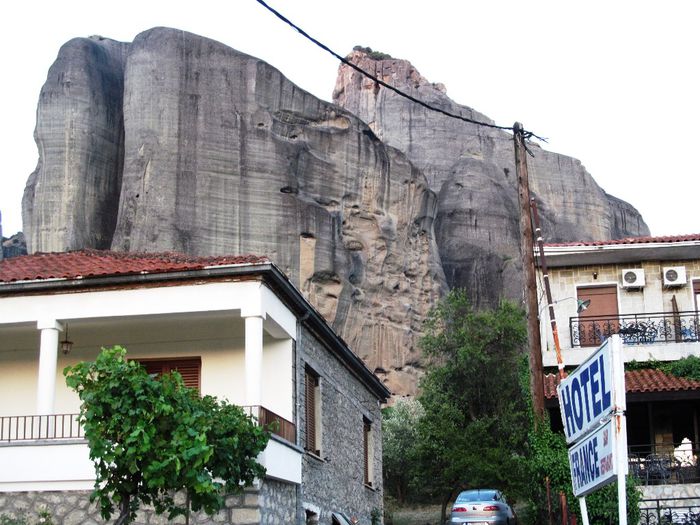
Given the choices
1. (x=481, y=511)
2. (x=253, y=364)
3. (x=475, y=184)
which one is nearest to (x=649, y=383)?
(x=481, y=511)

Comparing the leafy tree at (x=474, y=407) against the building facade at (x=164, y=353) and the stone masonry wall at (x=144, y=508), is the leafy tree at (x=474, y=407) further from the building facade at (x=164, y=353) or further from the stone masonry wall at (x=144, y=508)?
the stone masonry wall at (x=144, y=508)

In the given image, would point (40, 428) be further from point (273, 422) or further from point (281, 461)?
point (273, 422)

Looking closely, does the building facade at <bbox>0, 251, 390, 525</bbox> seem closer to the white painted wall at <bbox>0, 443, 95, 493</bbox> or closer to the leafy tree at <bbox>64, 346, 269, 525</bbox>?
the white painted wall at <bbox>0, 443, 95, 493</bbox>

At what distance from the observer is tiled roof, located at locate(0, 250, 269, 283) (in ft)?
48.8

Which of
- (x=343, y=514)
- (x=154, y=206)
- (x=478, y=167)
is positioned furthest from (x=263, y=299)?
(x=478, y=167)

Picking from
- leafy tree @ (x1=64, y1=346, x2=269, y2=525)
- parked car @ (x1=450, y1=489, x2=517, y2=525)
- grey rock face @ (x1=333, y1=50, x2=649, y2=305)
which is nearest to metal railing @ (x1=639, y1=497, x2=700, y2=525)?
parked car @ (x1=450, y1=489, x2=517, y2=525)

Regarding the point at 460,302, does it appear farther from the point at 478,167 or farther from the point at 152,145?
the point at 478,167

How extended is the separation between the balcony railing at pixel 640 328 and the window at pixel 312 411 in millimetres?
9600

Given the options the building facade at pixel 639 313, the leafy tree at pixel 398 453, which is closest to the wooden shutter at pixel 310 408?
the building facade at pixel 639 313

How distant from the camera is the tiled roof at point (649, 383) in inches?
910

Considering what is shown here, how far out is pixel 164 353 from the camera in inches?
637

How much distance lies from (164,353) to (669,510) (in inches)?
479

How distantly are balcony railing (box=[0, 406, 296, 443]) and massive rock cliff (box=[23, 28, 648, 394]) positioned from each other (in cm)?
3203

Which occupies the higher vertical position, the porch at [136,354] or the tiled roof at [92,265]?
the tiled roof at [92,265]
